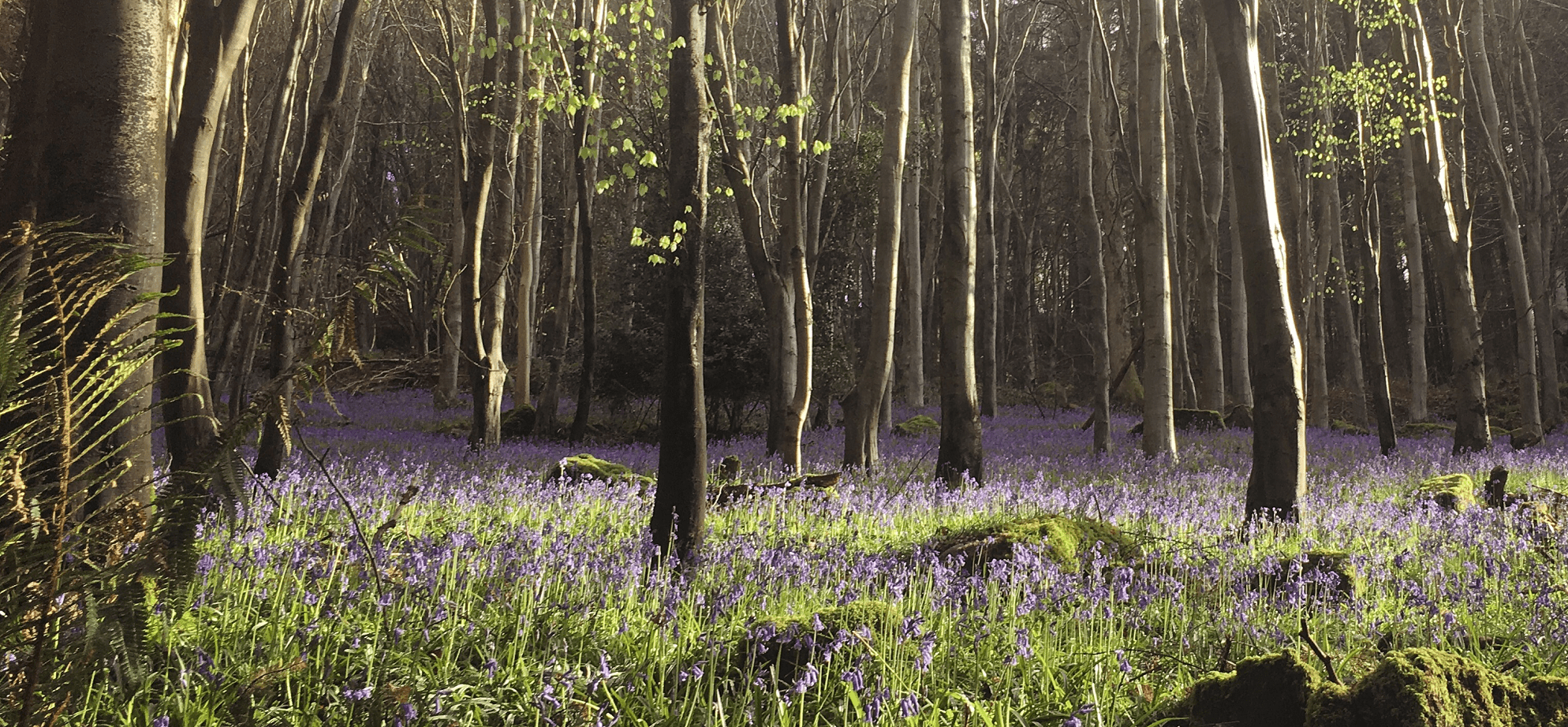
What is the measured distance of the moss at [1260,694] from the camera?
2.57 m

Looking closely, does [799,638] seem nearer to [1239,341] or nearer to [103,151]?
[103,151]

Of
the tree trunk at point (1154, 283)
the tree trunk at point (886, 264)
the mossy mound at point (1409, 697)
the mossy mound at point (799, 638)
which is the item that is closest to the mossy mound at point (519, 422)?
the tree trunk at point (886, 264)

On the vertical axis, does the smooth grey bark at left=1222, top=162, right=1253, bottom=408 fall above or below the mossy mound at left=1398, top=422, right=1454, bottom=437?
above

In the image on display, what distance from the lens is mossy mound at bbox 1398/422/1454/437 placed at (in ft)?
61.3

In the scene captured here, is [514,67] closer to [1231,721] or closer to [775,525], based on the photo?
[775,525]

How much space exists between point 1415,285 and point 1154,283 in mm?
9446

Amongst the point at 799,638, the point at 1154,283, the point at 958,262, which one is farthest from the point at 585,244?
the point at 799,638

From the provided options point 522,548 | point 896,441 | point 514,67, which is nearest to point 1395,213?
point 896,441

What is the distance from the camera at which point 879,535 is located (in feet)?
21.2

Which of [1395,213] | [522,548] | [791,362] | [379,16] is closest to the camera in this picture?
[522,548]

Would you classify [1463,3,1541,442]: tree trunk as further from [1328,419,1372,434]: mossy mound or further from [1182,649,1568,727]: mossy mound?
[1182,649,1568,727]: mossy mound

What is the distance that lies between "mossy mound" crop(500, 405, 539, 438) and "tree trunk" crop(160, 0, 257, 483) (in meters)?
10.4

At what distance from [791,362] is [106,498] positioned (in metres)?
8.09

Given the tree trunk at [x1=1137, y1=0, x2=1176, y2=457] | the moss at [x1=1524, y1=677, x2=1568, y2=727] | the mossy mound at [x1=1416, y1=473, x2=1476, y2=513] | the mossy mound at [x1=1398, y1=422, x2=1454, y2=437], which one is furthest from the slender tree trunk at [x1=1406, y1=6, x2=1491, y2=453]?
the moss at [x1=1524, y1=677, x2=1568, y2=727]
